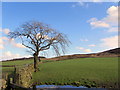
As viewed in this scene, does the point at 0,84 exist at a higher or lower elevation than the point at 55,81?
higher

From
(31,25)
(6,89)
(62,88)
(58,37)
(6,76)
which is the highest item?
(31,25)

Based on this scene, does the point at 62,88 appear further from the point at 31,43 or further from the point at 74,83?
the point at 31,43

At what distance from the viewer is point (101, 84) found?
16.0 metres

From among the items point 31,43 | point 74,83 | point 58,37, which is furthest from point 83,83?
point 31,43

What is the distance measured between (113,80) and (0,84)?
1284 cm

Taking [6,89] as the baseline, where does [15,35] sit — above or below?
above

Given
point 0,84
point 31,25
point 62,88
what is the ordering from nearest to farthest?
1. point 0,84
2. point 62,88
3. point 31,25

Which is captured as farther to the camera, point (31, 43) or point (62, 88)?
point (31, 43)

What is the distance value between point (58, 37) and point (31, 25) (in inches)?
194

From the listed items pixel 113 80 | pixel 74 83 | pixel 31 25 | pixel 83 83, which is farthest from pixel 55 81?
pixel 31 25

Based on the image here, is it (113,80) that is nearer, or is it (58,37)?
(113,80)

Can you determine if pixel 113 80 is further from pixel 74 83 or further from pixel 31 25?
pixel 31 25

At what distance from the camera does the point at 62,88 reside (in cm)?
1520

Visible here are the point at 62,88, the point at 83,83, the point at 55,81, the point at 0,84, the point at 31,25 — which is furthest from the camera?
the point at 31,25
